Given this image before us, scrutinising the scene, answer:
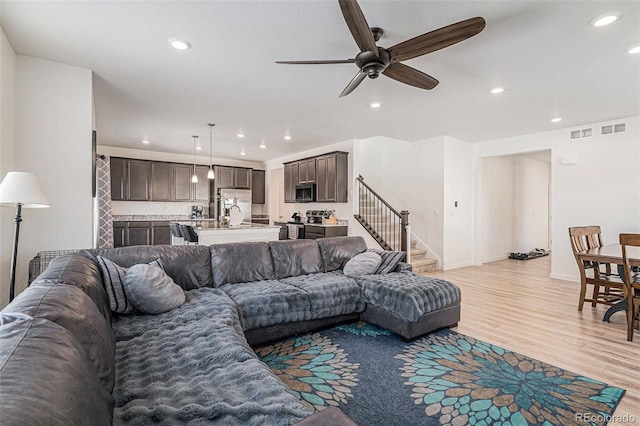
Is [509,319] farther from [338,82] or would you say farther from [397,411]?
[338,82]

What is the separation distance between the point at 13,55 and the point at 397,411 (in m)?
4.49

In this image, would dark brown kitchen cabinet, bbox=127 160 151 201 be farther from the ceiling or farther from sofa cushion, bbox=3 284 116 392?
sofa cushion, bbox=3 284 116 392

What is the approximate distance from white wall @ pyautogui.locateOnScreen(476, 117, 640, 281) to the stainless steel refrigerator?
22.5 ft

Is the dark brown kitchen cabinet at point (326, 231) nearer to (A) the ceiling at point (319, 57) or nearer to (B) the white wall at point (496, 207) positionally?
(A) the ceiling at point (319, 57)

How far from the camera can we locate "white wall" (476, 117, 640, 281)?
4.82 meters

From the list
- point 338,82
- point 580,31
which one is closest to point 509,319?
point 580,31

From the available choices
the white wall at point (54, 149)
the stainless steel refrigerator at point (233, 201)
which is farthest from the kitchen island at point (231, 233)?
the stainless steel refrigerator at point (233, 201)

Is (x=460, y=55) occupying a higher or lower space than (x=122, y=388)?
→ higher

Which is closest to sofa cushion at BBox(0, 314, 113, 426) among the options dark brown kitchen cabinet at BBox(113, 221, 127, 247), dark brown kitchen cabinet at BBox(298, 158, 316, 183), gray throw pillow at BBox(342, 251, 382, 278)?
gray throw pillow at BBox(342, 251, 382, 278)

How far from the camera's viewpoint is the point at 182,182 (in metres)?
8.30

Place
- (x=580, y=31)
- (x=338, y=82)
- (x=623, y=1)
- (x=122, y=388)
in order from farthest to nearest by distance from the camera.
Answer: (x=338, y=82)
(x=580, y=31)
(x=623, y=1)
(x=122, y=388)

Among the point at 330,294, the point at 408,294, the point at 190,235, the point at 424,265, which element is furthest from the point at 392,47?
the point at 424,265

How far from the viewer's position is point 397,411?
76.2 inches

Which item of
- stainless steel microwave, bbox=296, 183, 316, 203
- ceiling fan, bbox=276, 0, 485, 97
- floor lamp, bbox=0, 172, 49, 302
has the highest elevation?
ceiling fan, bbox=276, 0, 485, 97
